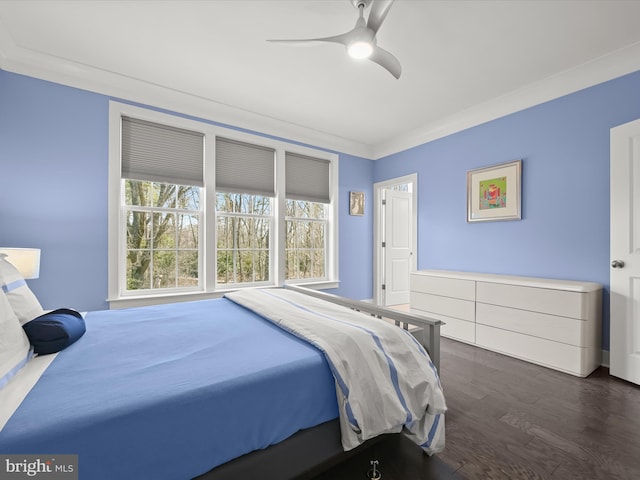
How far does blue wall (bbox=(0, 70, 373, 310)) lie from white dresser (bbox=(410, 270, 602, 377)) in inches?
144

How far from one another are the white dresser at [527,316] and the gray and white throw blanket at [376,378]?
1.84 m

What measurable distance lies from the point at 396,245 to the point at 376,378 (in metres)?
4.06

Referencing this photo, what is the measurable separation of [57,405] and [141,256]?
8.35 ft

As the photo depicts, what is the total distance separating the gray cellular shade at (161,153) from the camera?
2998 mm

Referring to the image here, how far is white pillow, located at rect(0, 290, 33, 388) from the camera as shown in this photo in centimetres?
102

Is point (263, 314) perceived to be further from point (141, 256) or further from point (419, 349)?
point (141, 256)

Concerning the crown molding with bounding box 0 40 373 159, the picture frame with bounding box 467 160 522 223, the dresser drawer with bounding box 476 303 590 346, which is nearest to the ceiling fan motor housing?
the crown molding with bounding box 0 40 373 159

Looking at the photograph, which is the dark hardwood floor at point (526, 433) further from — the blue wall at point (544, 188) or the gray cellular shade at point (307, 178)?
the gray cellular shade at point (307, 178)

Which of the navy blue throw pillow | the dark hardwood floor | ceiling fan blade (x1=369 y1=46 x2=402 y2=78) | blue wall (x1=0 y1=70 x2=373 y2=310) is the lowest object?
the dark hardwood floor

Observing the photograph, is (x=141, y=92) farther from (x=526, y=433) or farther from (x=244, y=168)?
(x=526, y=433)

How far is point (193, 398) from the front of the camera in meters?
0.95

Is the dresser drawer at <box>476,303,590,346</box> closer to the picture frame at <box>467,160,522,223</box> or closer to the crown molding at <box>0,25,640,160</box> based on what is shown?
the picture frame at <box>467,160,522,223</box>

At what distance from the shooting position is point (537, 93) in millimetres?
2986

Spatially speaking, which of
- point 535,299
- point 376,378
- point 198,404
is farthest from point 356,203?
point 198,404
